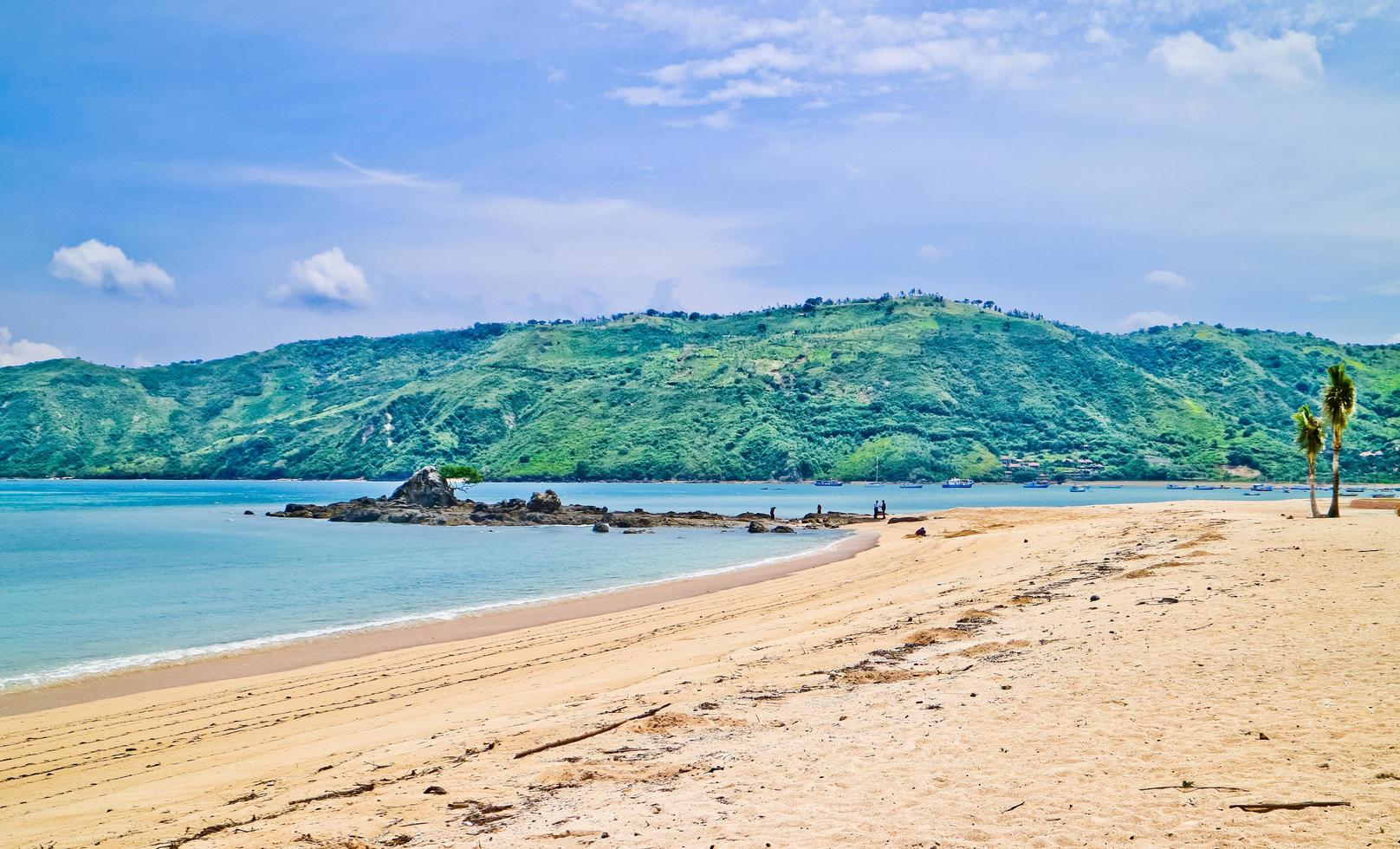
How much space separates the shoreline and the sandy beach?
0.15m

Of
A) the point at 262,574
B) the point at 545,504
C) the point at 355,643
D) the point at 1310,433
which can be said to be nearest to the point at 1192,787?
the point at 355,643

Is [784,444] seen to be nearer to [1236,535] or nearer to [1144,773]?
[1236,535]

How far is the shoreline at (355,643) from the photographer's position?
1542cm

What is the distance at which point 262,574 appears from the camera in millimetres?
34000

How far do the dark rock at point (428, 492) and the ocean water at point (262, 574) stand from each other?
10.3 metres

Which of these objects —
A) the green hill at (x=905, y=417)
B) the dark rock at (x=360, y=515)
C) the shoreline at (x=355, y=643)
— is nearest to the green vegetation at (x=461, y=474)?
the dark rock at (x=360, y=515)

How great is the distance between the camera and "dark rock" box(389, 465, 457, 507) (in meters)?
80.4

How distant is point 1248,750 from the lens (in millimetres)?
7160

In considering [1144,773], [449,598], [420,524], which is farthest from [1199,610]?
[420,524]

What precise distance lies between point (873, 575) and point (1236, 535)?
1161 centimetres

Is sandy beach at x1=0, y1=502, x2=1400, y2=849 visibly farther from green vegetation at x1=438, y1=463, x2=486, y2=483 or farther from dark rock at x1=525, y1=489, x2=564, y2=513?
green vegetation at x1=438, y1=463, x2=486, y2=483

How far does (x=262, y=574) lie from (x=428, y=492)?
47.3m

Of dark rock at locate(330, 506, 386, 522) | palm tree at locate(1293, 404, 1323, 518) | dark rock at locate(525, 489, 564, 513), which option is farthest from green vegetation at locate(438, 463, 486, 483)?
palm tree at locate(1293, 404, 1323, 518)

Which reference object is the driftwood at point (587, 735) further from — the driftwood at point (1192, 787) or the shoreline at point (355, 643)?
the shoreline at point (355, 643)
